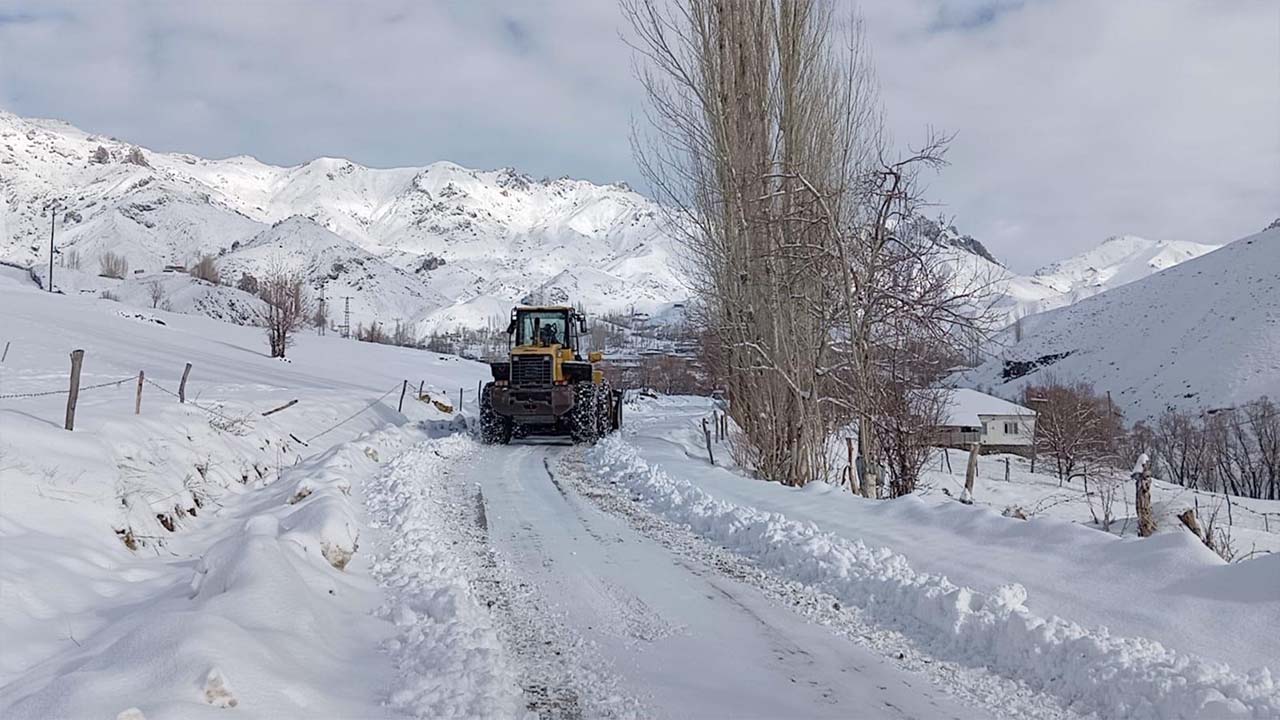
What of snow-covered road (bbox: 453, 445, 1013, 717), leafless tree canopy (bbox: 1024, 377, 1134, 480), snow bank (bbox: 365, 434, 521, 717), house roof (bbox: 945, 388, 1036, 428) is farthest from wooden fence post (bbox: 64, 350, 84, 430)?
house roof (bbox: 945, 388, 1036, 428)

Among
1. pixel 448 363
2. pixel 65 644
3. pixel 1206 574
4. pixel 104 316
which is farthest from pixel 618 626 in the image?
pixel 448 363

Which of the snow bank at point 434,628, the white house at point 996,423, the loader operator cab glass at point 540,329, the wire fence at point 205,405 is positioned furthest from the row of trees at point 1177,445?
the snow bank at point 434,628

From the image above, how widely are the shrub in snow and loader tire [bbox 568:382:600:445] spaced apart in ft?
58.0

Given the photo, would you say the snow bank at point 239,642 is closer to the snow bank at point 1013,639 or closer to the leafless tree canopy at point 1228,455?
the snow bank at point 1013,639

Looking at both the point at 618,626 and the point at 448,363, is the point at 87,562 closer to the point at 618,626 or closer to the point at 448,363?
the point at 618,626

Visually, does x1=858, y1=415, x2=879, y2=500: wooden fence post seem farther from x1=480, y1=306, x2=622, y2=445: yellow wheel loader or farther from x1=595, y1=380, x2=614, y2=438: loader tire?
x1=595, y1=380, x2=614, y2=438: loader tire

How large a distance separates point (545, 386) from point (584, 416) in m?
1.31

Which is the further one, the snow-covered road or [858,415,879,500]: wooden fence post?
[858,415,879,500]: wooden fence post

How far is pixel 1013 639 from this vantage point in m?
5.76

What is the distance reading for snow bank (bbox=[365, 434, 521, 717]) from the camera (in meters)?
4.85

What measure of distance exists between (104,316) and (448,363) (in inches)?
1158

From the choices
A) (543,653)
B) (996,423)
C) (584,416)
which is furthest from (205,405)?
(996,423)

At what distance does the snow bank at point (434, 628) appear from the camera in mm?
4848

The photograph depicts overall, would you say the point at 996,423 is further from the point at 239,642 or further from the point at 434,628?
the point at 239,642
